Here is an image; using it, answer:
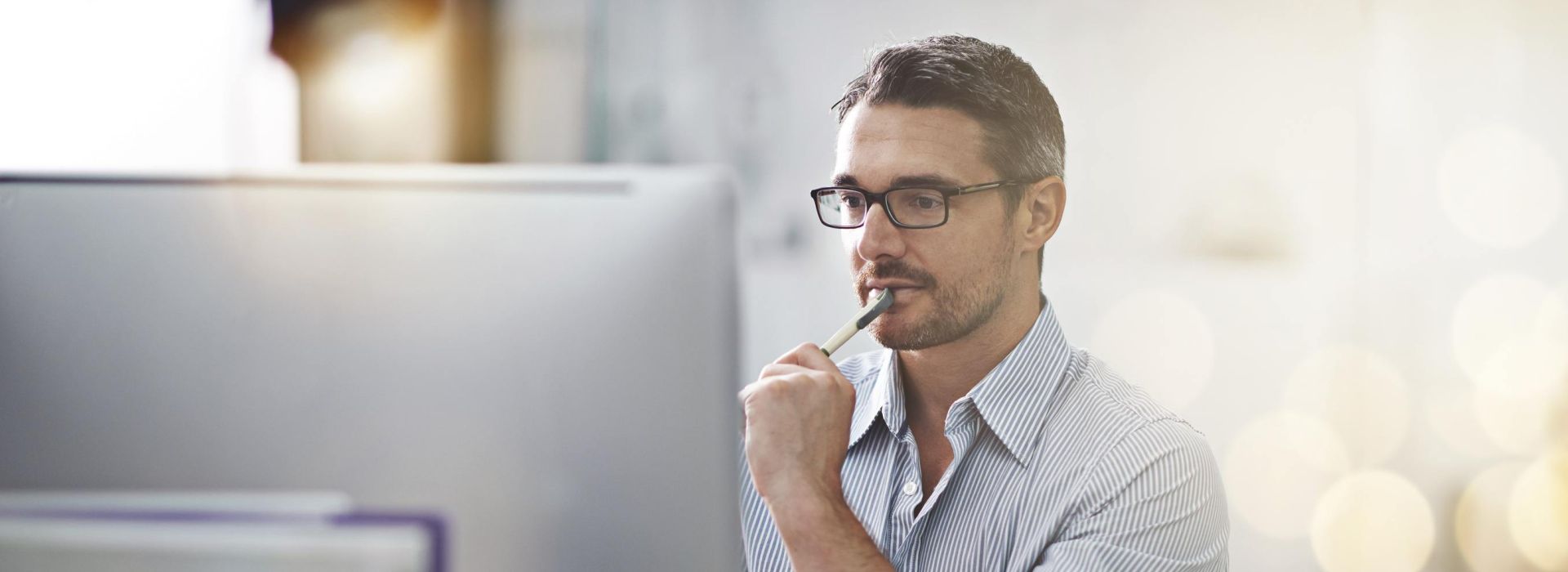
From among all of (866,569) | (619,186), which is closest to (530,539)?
(619,186)

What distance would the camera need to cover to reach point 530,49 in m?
2.19

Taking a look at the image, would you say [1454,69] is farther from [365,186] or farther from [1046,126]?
[365,186]

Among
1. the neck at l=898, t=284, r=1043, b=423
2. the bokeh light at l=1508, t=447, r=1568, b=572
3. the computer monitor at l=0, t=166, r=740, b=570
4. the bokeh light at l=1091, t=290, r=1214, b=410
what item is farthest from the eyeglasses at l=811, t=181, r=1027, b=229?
the bokeh light at l=1508, t=447, r=1568, b=572

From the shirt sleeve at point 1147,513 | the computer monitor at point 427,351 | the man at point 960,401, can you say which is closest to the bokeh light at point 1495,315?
the man at point 960,401

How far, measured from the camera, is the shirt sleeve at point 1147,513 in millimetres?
1000

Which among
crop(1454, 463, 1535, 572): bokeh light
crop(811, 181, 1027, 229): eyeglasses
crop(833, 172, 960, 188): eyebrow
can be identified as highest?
crop(833, 172, 960, 188): eyebrow

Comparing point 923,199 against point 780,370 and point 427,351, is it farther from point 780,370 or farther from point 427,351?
point 427,351

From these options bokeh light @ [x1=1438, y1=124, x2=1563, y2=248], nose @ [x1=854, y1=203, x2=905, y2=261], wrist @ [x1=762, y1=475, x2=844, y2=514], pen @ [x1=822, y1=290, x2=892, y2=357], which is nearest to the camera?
wrist @ [x1=762, y1=475, x2=844, y2=514]

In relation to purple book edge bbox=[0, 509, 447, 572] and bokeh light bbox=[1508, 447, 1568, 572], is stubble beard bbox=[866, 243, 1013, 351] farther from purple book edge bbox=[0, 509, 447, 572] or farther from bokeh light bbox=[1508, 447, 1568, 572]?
bokeh light bbox=[1508, 447, 1568, 572]

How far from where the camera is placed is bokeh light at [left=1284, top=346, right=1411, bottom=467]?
203cm

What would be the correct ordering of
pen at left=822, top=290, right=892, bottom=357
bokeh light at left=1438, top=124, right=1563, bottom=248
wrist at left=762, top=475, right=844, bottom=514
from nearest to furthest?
wrist at left=762, top=475, right=844, bottom=514 < pen at left=822, top=290, right=892, bottom=357 < bokeh light at left=1438, top=124, right=1563, bottom=248

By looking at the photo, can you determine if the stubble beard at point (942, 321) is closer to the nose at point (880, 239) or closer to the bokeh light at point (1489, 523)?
the nose at point (880, 239)

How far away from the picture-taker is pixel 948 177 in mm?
1253

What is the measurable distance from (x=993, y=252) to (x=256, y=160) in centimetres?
178
